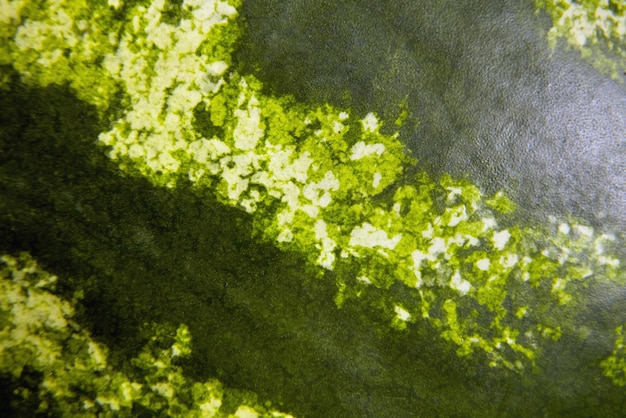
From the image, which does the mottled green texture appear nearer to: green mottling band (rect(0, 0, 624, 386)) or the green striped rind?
green mottling band (rect(0, 0, 624, 386))

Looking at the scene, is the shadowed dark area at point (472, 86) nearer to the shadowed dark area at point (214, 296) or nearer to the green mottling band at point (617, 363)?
the green mottling band at point (617, 363)

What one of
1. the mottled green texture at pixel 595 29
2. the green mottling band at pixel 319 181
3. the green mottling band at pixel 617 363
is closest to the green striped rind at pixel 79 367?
the green mottling band at pixel 319 181

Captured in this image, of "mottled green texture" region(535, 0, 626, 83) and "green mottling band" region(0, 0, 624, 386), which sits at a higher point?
"mottled green texture" region(535, 0, 626, 83)

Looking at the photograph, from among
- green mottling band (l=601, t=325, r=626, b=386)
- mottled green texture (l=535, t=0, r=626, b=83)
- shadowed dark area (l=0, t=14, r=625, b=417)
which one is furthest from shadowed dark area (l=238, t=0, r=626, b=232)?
shadowed dark area (l=0, t=14, r=625, b=417)

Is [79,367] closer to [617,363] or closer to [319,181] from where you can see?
[319,181]

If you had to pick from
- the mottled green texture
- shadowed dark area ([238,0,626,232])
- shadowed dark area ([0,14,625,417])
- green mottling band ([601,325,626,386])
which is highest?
the mottled green texture

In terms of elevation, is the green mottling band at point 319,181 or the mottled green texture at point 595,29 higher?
the mottled green texture at point 595,29

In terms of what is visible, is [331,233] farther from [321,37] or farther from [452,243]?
[321,37]
